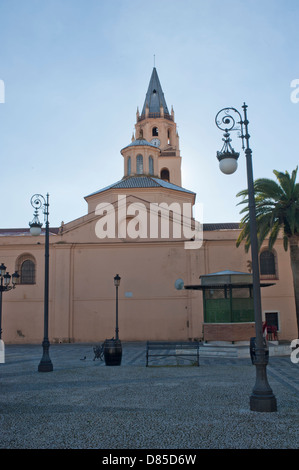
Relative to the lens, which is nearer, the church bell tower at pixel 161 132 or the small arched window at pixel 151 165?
the small arched window at pixel 151 165

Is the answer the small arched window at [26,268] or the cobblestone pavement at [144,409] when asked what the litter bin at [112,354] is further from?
the small arched window at [26,268]

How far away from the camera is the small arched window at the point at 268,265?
2906cm

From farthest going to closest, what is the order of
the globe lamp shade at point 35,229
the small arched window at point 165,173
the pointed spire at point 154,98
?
the pointed spire at point 154,98
the small arched window at point 165,173
the globe lamp shade at point 35,229

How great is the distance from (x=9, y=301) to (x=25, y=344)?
10.6 feet

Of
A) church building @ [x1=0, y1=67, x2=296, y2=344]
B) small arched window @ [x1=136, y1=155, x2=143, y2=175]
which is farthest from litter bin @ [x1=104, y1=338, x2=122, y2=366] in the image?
small arched window @ [x1=136, y1=155, x2=143, y2=175]

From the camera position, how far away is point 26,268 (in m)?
30.4

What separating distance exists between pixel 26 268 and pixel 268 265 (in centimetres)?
1683

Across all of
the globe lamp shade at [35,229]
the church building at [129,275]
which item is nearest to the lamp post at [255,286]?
the globe lamp shade at [35,229]

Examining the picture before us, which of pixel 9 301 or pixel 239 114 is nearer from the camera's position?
pixel 239 114

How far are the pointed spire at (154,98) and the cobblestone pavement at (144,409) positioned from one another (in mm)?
39162

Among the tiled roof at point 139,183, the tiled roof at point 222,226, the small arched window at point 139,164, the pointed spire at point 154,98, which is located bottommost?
the tiled roof at point 222,226
